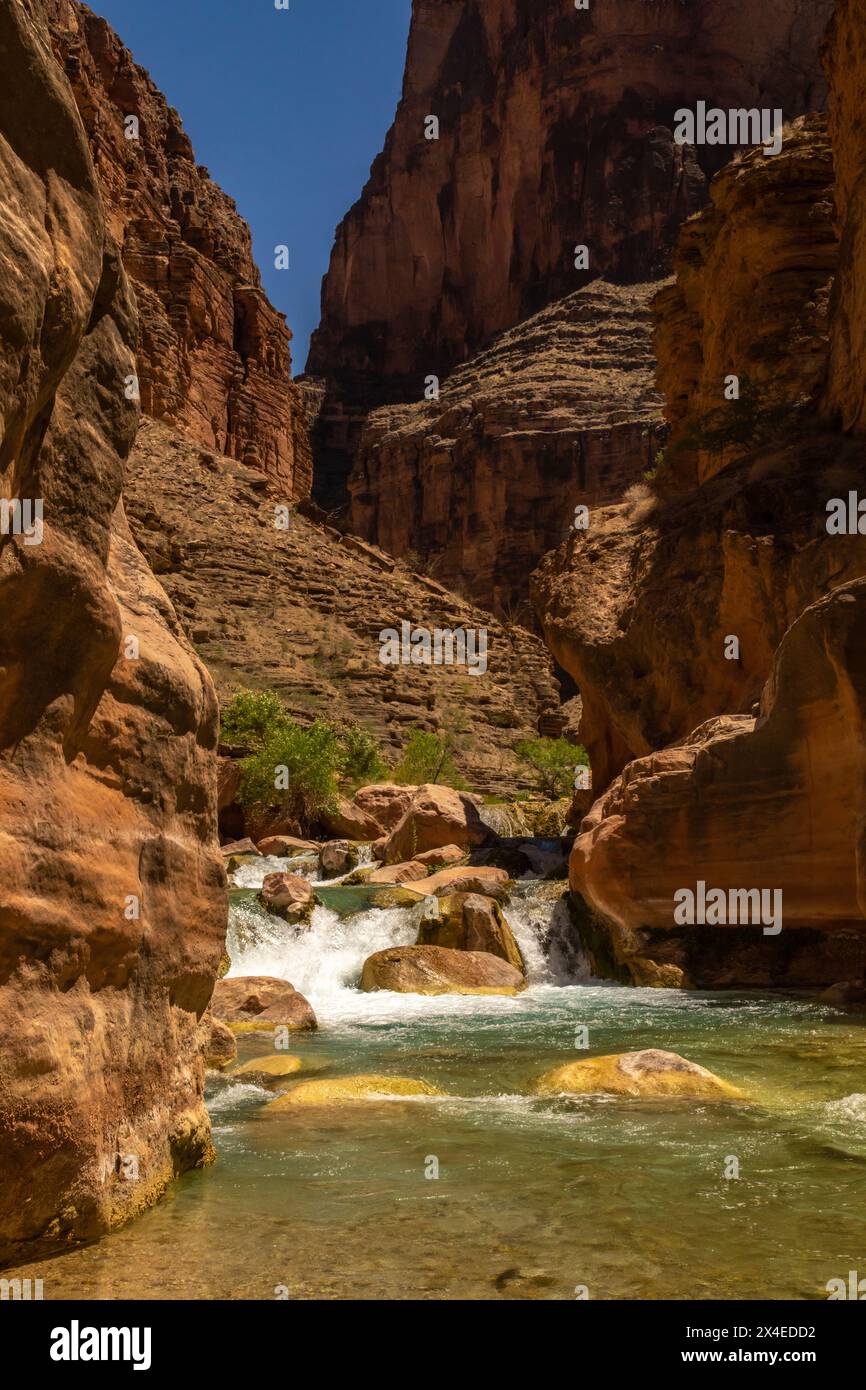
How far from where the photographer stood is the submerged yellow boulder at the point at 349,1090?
29.2 ft

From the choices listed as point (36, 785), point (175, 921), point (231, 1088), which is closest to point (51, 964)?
point (36, 785)

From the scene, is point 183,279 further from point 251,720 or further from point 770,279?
point 770,279

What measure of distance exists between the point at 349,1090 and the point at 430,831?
20.1 metres

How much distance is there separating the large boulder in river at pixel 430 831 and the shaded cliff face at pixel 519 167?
86.2 m

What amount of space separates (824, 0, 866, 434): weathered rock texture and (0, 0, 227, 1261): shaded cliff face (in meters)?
17.2

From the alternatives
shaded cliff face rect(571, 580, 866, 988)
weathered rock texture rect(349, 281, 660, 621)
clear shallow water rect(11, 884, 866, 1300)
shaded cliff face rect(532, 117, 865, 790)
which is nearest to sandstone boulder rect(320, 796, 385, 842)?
shaded cliff face rect(532, 117, 865, 790)

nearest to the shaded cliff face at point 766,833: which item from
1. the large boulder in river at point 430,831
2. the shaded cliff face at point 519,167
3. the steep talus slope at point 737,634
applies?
the steep talus slope at point 737,634

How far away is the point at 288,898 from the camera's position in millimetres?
20156

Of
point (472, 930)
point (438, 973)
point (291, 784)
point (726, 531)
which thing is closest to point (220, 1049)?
point (438, 973)

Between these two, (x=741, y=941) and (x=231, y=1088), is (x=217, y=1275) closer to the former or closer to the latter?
(x=231, y=1088)

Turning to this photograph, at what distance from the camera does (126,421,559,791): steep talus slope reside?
51219 mm

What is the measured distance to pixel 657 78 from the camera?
10400 centimetres

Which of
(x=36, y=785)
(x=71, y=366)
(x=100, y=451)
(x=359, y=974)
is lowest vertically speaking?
(x=359, y=974)
